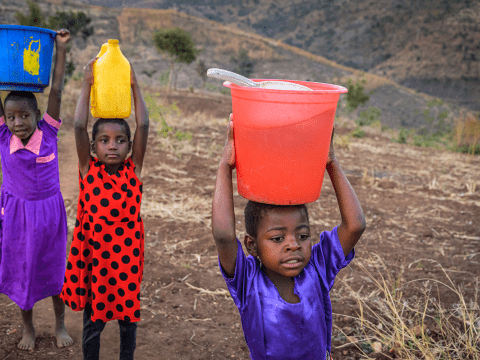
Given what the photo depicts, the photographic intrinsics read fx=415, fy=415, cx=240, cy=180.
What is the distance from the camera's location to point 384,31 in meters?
48.9

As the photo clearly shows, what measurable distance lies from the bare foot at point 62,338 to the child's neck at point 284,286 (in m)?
1.50

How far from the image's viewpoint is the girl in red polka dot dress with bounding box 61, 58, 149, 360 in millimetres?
1885

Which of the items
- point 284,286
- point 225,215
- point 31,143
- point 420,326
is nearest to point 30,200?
point 31,143

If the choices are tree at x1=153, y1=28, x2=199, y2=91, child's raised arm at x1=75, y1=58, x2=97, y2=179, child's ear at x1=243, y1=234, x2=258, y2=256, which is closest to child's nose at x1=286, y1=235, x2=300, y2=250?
child's ear at x1=243, y1=234, x2=258, y2=256

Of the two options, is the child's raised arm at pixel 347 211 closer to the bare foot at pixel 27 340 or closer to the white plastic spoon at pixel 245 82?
the white plastic spoon at pixel 245 82

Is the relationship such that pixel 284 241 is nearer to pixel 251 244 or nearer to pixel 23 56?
pixel 251 244

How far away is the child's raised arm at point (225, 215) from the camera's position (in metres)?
1.32

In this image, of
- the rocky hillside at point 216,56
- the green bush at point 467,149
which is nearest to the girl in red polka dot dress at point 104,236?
the green bush at point 467,149

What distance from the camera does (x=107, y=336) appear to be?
255 centimetres

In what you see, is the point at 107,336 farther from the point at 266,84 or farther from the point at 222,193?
the point at 266,84

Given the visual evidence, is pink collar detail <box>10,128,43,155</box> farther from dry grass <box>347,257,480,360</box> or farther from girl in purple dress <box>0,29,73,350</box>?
dry grass <box>347,257,480,360</box>

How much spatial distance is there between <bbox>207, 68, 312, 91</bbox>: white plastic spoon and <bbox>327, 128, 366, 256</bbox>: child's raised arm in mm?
255

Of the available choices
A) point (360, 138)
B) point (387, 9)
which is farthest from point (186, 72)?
point (387, 9)

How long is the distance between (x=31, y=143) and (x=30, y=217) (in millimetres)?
386
